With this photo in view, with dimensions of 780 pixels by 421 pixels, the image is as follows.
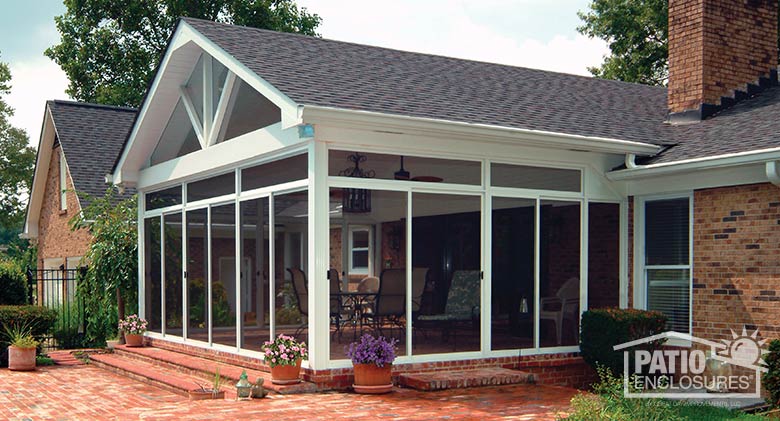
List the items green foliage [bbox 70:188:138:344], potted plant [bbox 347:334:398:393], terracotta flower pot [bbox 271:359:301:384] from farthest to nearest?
green foliage [bbox 70:188:138:344], terracotta flower pot [bbox 271:359:301:384], potted plant [bbox 347:334:398:393]

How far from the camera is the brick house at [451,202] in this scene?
945 cm

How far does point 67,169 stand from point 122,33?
41.3 feet

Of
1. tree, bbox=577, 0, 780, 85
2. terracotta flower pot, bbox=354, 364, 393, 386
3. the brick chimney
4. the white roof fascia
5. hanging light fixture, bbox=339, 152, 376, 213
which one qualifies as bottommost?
terracotta flower pot, bbox=354, 364, 393, 386

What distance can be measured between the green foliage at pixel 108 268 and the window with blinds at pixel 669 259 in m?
8.68

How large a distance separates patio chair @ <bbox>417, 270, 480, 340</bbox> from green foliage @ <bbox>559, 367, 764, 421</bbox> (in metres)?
2.47

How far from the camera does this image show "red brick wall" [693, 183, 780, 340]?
9594 mm

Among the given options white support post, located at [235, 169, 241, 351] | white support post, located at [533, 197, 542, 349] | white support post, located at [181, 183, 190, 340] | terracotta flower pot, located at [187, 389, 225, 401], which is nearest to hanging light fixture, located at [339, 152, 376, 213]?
white support post, located at [235, 169, 241, 351]

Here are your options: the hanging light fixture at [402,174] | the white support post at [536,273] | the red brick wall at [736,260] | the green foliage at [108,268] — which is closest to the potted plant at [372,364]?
the hanging light fixture at [402,174]

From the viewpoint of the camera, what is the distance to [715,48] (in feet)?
41.1

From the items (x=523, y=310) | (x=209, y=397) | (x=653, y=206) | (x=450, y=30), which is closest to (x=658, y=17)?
(x=450, y=30)

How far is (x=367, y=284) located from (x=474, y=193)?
1.69 meters

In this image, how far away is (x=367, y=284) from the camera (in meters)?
10.1

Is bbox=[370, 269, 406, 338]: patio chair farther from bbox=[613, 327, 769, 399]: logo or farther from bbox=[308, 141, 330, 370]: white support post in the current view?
bbox=[613, 327, 769, 399]: logo

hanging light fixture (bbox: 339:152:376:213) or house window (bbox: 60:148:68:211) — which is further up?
house window (bbox: 60:148:68:211)
